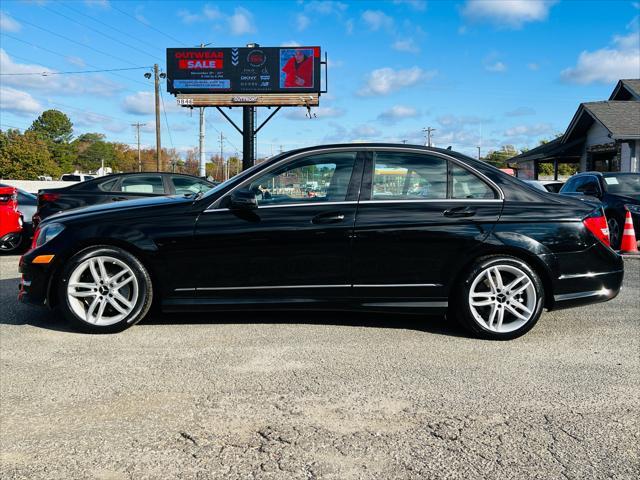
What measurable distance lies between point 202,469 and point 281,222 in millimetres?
2343

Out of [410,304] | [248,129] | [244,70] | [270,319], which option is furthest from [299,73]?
[410,304]

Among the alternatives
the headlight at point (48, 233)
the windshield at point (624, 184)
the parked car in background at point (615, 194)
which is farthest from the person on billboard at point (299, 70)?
the headlight at point (48, 233)

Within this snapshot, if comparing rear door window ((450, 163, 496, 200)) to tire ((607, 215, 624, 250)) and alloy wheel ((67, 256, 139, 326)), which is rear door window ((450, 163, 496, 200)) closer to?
alloy wheel ((67, 256, 139, 326))

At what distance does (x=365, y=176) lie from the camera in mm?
4594

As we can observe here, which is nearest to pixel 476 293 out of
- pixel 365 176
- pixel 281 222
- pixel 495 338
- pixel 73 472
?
pixel 495 338

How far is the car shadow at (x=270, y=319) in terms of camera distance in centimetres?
482

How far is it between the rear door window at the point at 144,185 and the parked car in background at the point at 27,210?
1.83 metres

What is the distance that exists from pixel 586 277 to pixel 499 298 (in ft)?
2.50

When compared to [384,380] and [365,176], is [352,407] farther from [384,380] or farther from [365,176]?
[365,176]

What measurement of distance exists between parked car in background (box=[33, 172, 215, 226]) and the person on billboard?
21.3 metres

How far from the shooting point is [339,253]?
4.46m

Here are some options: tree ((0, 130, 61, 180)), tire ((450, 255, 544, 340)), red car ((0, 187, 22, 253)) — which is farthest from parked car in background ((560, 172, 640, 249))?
tree ((0, 130, 61, 180))

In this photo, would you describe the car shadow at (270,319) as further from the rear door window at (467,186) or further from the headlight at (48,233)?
the rear door window at (467,186)

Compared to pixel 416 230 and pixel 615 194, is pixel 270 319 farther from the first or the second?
pixel 615 194
